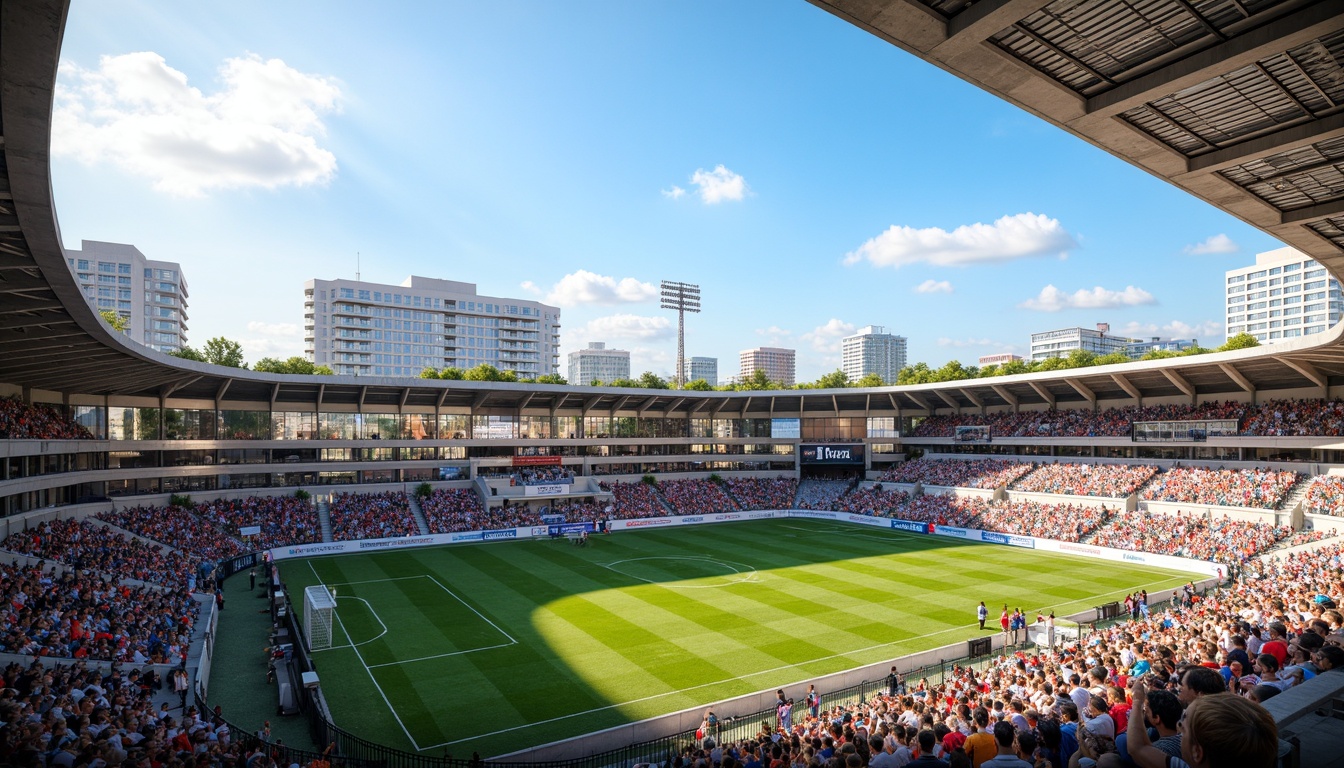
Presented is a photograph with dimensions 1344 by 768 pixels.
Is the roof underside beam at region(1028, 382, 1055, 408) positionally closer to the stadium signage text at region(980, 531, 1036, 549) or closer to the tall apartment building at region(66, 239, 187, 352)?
the stadium signage text at region(980, 531, 1036, 549)

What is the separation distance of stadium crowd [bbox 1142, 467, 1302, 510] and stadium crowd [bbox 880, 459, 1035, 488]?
10952mm

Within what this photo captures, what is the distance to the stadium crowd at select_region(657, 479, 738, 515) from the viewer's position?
2507 inches

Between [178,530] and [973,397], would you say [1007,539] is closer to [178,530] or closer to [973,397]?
[973,397]

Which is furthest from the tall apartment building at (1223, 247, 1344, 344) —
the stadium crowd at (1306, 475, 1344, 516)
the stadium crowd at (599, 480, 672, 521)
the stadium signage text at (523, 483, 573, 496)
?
the stadium signage text at (523, 483, 573, 496)

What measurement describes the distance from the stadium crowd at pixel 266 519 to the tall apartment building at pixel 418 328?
7263cm

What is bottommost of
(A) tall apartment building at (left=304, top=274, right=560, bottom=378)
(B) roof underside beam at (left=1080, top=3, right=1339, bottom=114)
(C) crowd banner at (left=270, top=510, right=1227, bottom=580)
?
(C) crowd banner at (left=270, top=510, right=1227, bottom=580)

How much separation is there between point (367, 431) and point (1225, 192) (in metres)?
57.4

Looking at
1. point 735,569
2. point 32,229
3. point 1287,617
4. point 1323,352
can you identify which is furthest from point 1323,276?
point 32,229

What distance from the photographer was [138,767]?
1118 centimetres

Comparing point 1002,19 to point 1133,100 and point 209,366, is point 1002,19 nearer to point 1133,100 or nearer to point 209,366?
point 1133,100

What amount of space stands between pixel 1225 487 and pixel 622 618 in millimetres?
38328

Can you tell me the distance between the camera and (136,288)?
389 feet

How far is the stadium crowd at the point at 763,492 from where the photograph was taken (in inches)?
2633

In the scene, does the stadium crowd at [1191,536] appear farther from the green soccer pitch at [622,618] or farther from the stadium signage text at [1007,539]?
the stadium signage text at [1007,539]
